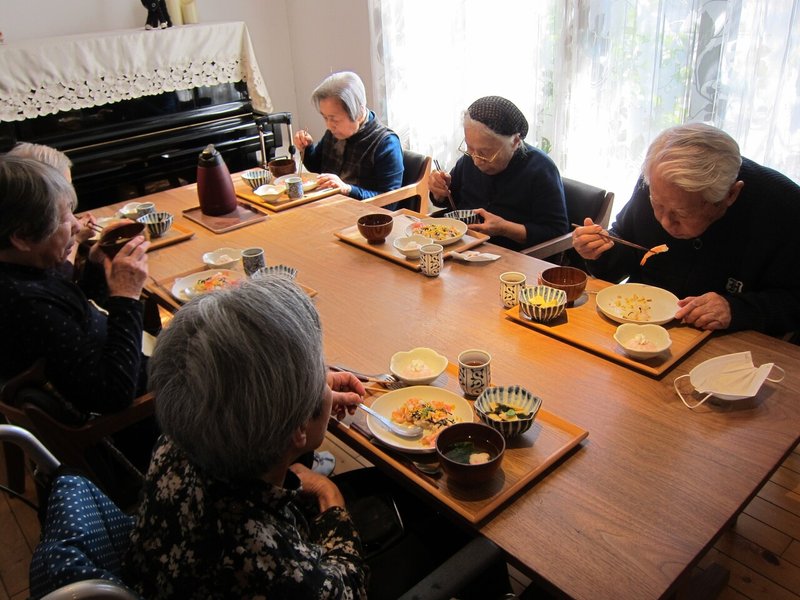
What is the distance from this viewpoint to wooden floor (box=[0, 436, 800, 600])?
179 centimetres

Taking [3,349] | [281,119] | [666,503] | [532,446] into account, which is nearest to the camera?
[666,503]

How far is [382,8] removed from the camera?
3939 millimetres

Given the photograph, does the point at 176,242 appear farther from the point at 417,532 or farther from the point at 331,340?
the point at 417,532

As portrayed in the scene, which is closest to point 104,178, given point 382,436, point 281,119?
point 281,119

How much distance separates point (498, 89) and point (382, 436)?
2.79 m

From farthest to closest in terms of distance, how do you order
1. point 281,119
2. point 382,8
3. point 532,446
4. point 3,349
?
point 382,8
point 281,119
point 3,349
point 532,446

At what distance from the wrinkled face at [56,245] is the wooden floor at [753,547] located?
1049mm

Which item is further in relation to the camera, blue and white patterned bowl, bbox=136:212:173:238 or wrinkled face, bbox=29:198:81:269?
blue and white patterned bowl, bbox=136:212:173:238

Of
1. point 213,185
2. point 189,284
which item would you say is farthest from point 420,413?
point 213,185

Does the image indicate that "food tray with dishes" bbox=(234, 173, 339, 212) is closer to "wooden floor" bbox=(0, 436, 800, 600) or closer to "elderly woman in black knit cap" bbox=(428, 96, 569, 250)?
"elderly woman in black knit cap" bbox=(428, 96, 569, 250)

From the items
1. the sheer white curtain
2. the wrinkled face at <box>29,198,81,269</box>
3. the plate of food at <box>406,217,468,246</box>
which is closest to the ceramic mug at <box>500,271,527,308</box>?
the plate of food at <box>406,217,468,246</box>

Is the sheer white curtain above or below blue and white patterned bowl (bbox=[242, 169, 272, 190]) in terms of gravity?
above

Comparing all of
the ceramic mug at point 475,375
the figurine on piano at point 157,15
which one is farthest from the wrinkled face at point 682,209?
the figurine on piano at point 157,15

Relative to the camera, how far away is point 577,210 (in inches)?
99.2
